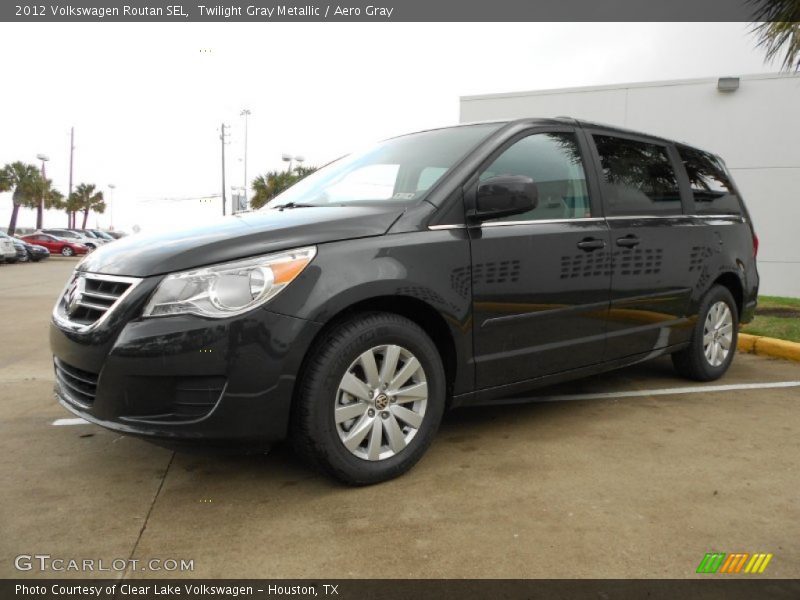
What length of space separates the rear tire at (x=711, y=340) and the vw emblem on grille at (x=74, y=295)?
147 inches

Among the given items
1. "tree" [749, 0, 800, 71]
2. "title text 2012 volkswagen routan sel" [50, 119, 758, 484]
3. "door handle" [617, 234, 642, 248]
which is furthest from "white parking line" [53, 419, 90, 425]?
"tree" [749, 0, 800, 71]

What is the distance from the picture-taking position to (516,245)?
10.7 ft

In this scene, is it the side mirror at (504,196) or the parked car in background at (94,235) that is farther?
the parked car in background at (94,235)

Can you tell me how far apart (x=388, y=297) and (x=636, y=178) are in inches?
83.0

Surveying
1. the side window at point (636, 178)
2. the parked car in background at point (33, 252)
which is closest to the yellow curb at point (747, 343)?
the side window at point (636, 178)

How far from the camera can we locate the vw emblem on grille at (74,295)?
2842mm

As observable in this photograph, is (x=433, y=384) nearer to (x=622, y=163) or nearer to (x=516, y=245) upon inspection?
(x=516, y=245)

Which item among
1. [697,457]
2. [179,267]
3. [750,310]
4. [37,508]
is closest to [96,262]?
[179,267]

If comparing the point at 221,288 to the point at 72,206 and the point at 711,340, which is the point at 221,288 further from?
the point at 72,206

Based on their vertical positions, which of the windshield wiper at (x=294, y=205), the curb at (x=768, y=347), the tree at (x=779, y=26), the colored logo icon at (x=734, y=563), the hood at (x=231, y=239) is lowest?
the colored logo icon at (x=734, y=563)

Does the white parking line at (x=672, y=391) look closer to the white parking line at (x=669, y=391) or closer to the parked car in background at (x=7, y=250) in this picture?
the white parking line at (x=669, y=391)

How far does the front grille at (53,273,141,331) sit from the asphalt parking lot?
0.75m

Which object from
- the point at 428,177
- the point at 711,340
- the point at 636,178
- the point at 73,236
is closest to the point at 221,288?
the point at 428,177
